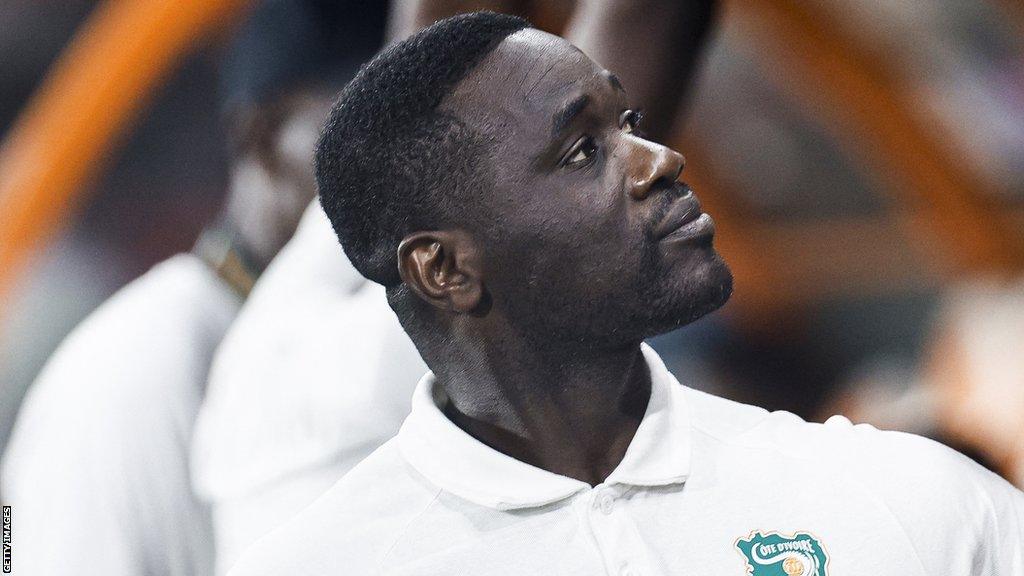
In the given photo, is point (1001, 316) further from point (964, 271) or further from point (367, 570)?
point (367, 570)

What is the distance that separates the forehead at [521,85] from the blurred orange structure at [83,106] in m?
0.44

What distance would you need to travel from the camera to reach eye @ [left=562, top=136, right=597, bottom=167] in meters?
0.98

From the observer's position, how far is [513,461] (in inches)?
40.0

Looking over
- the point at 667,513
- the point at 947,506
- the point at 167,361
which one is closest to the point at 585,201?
the point at 667,513

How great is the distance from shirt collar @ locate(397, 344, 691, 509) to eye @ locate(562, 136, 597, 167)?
0.22 m

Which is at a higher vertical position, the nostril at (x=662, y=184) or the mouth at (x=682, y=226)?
the nostril at (x=662, y=184)

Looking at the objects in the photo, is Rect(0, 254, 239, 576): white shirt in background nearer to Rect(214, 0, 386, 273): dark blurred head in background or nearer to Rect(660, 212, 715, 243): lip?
Rect(214, 0, 386, 273): dark blurred head in background

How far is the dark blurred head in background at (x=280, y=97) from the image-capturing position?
1.29m

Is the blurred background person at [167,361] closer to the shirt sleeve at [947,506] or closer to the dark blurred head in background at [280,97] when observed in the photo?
the dark blurred head in background at [280,97]

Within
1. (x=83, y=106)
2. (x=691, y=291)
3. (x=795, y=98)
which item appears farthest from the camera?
(x=83, y=106)

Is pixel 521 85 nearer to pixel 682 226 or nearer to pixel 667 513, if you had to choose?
pixel 682 226

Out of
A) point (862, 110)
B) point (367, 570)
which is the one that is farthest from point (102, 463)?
point (862, 110)

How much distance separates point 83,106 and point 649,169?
2.30 feet
